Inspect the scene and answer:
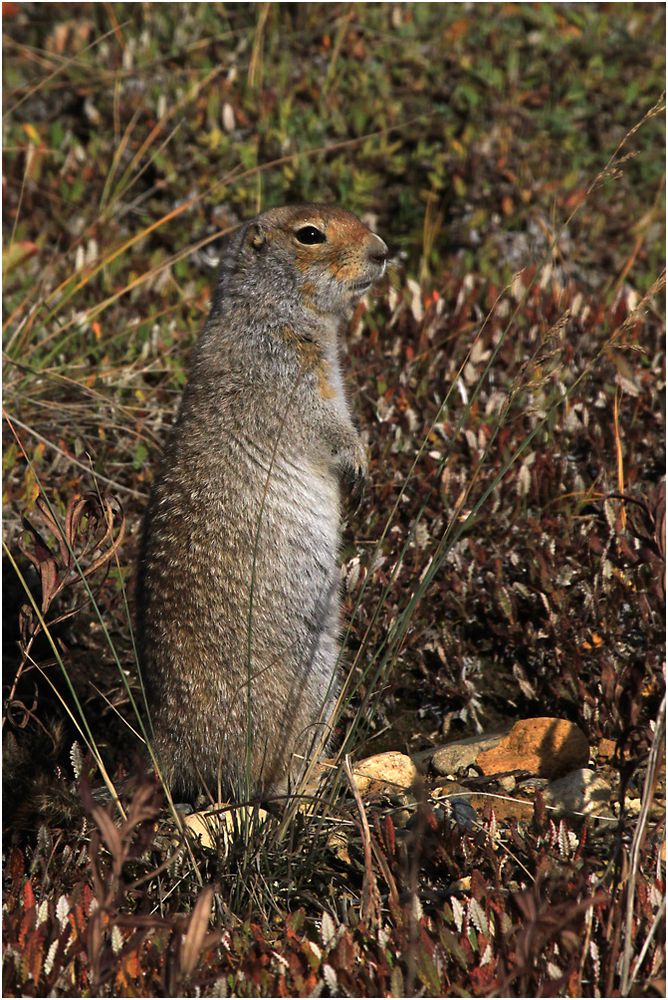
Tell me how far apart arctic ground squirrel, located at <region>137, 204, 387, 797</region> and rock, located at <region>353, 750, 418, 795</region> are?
22 centimetres

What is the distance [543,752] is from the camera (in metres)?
4.47

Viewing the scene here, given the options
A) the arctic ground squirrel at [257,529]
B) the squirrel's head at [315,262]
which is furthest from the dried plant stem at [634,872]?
the squirrel's head at [315,262]

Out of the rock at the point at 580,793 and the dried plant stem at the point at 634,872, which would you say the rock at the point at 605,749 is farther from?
the dried plant stem at the point at 634,872

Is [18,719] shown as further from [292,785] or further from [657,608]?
[657,608]

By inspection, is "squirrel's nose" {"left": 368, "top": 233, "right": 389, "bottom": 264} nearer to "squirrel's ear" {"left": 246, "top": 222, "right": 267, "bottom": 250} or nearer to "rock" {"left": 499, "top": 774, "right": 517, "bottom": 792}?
"squirrel's ear" {"left": 246, "top": 222, "right": 267, "bottom": 250}

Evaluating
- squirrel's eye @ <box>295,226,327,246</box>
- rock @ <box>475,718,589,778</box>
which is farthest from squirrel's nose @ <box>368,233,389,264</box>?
rock @ <box>475,718,589,778</box>

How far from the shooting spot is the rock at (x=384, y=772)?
4.33 m

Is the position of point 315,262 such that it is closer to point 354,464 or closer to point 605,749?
point 354,464

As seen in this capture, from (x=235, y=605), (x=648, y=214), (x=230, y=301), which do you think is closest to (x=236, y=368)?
(x=230, y=301)

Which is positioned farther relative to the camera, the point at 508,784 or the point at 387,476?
the point at 387,476

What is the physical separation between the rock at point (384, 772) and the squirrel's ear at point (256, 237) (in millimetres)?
2316

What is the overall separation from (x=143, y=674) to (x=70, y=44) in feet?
21.6

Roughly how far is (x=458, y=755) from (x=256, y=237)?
8.00 ft

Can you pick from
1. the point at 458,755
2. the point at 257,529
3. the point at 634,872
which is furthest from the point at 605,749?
the point at 257,529
